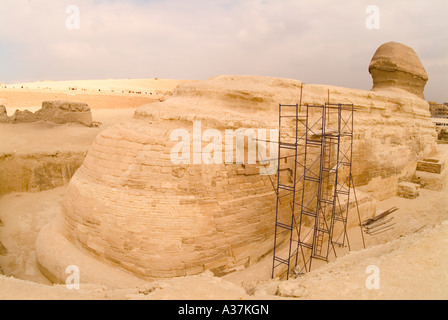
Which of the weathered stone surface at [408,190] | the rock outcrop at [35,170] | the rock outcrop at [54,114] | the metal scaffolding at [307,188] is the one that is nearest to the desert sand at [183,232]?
the metal scaffolding at [307,188]

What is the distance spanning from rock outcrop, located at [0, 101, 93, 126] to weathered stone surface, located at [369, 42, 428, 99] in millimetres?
13534

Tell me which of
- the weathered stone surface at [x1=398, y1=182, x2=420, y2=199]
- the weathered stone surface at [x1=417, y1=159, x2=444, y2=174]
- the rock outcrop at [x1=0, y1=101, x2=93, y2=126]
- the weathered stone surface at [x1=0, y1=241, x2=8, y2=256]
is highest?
the rock outcrop at [x1=0, y1=101, x2=93, y2=126]

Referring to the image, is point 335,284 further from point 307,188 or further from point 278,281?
point 307,188

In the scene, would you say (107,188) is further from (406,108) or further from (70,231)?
(406,108)

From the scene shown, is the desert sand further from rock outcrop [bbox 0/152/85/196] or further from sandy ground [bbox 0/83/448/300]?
rock outcrop [bbox 0/152/85/196]

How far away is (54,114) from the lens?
13727mm

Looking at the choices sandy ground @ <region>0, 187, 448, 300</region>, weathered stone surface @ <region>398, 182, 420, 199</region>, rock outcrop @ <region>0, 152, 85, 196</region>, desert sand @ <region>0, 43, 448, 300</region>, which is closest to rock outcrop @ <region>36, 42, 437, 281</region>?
desert sand @ <region>0, 43, 448, 300</region>

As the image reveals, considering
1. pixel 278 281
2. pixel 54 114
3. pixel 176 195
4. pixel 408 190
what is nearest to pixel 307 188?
pixel 278 281

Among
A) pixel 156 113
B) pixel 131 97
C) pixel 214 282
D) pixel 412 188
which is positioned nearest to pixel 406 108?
pixel 412 188

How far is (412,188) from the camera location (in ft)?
36.8

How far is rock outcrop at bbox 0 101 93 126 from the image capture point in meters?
13.3

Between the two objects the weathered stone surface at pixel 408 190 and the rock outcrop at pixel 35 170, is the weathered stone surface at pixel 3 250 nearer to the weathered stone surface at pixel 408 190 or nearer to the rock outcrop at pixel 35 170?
the rock outcrop at pixel 35 170

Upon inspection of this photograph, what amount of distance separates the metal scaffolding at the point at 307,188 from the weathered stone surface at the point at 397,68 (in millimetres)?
5421

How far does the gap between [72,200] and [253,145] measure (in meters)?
3.79
